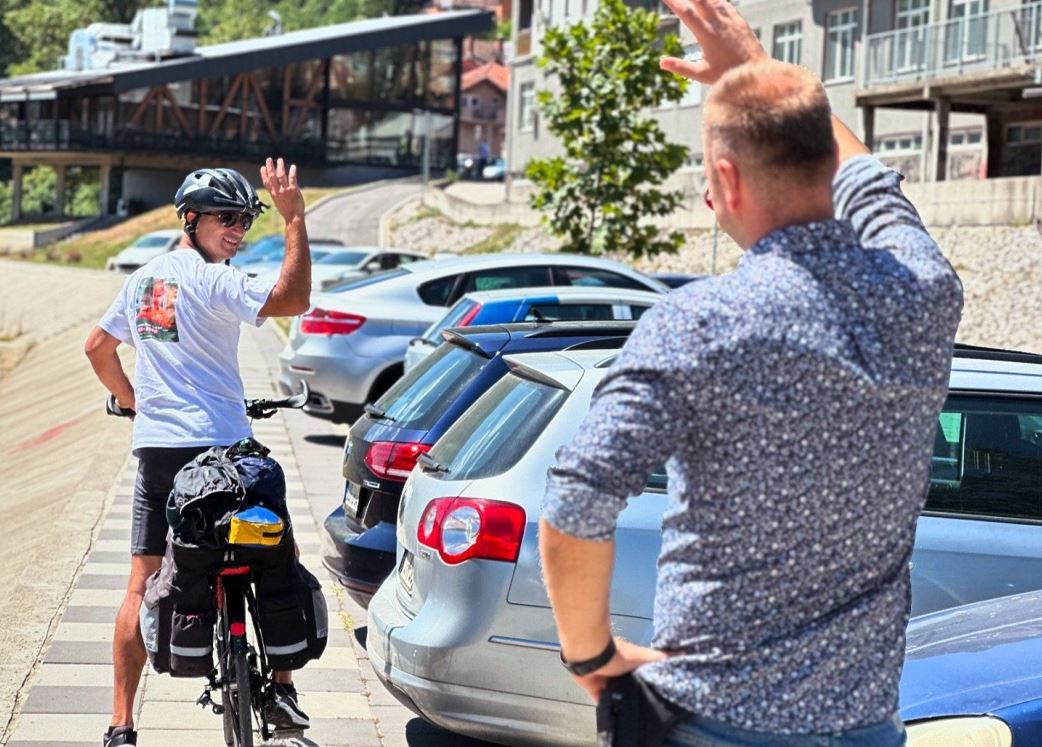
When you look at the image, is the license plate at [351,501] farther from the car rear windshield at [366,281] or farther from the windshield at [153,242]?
the windshield at [153,242]

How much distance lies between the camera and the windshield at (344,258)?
35.4m

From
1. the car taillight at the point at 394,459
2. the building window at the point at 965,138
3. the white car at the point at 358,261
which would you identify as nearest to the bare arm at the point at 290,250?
the car taillight at the point at 394,459

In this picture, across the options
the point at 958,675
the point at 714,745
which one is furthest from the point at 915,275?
the point at 958,675

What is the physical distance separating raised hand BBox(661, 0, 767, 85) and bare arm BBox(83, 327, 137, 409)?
10.3ft

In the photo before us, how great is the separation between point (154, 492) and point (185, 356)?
0.47 meters

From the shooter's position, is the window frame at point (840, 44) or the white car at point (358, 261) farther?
the window frame at point (840, 44)

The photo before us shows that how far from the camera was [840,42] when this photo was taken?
44.1 metres

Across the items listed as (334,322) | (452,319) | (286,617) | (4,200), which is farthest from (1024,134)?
(4,200)

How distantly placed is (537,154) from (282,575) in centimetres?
6048

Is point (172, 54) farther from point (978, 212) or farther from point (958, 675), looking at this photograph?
point (958, 675)

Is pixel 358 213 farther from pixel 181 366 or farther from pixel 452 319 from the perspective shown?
pixel 181 366

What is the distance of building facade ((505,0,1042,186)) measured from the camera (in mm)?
34562

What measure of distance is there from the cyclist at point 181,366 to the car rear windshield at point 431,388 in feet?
6.52

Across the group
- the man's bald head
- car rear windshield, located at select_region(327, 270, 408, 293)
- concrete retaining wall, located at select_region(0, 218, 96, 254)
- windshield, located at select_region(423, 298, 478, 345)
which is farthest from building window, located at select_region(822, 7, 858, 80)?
the man's bald head
